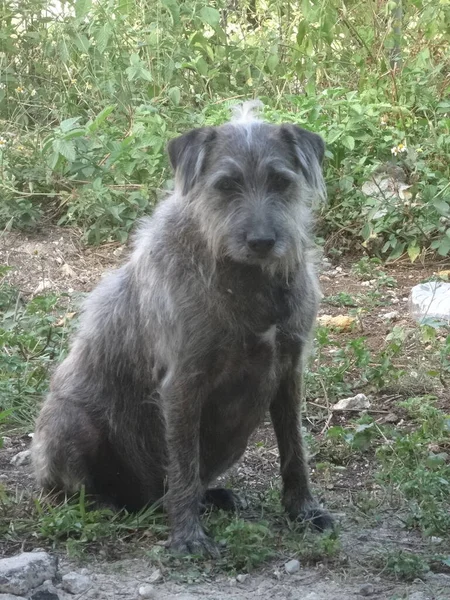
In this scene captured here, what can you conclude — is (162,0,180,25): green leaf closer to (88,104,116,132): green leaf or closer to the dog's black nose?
(88,104,116,132): green leaf

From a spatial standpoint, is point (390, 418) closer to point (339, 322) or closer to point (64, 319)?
point (339, 322)

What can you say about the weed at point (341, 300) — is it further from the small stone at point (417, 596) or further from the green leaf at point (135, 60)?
the small stone at point (417, 596)

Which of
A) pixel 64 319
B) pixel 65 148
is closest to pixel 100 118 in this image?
pixel 65 148

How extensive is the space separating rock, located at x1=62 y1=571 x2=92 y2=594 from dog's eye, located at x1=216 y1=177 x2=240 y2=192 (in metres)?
1.74

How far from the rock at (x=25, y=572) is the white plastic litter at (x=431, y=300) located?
3.69 meters

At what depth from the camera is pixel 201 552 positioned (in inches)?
171

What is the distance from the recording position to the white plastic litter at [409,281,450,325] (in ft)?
23.0

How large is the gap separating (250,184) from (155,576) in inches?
67.2

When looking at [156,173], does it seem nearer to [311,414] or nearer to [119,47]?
[119,47]

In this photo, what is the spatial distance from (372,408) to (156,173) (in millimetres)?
3169

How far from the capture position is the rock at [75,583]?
157 inches

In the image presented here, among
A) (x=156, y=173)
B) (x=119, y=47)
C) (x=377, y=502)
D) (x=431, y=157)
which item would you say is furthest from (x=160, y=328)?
(x=119, y=47)

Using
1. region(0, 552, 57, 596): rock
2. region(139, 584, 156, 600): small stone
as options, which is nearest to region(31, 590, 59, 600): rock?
region(0, 552, 57, 596): rock

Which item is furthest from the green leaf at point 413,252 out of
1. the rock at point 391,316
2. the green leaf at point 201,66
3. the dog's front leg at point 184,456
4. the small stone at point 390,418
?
the dog's front leg at point 184,456
